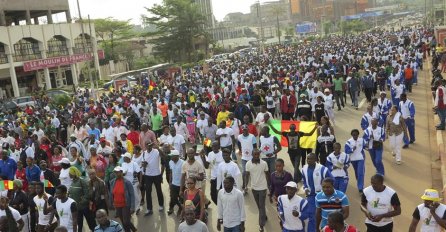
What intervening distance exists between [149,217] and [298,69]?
16720mm

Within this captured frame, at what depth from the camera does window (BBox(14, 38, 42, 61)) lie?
41156mm

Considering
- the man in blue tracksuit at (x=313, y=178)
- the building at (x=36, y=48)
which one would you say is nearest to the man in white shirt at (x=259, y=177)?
the man in blue tracksuit at (x=313, y=178)

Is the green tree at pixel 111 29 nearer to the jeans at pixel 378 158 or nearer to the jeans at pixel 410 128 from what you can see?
the jeans at pixel 410 128

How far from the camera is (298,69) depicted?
80.0ft

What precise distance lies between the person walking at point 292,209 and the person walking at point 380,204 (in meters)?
0.78

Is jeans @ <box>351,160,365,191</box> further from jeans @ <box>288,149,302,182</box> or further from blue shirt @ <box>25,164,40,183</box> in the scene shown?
blue shirt @ <box>25,164,40,183</box>

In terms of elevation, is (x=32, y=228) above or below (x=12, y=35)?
below

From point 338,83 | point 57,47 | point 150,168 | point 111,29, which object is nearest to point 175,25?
point 111,29

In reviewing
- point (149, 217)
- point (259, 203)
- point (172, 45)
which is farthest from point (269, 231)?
point (172, 45)

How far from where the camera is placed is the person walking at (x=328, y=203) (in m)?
5.80

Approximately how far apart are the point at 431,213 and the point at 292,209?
1656 millimetres

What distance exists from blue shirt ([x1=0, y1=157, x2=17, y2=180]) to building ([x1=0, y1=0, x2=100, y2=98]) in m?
29.0

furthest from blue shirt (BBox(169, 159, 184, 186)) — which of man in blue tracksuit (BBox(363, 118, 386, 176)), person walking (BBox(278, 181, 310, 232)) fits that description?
man in blue tracksuit (BBox(363, 118, 386, 176))

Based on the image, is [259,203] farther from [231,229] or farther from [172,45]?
[172,45]
